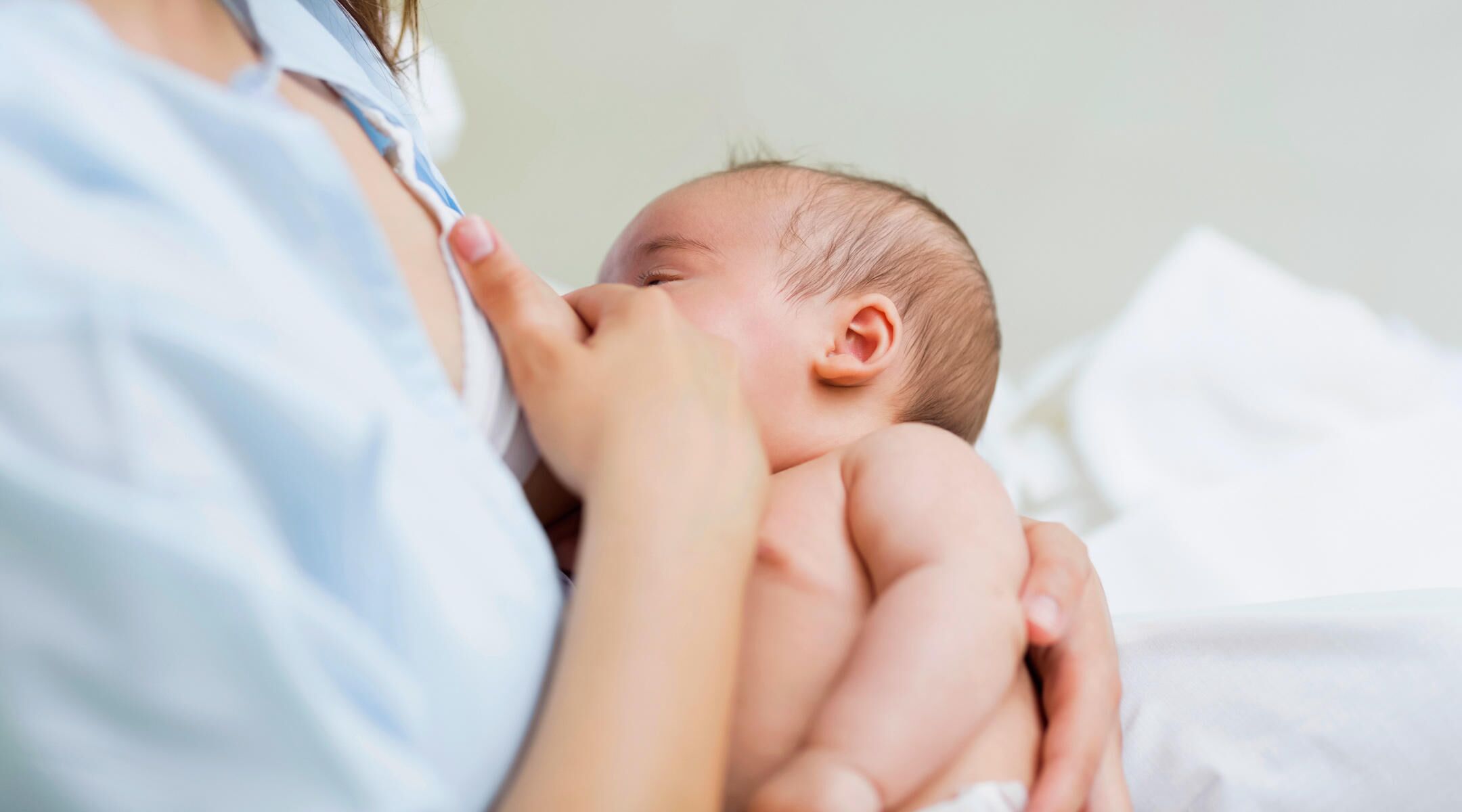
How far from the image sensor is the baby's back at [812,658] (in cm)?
57

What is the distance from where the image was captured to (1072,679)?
0.63m

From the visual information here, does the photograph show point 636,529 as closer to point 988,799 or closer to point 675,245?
point 988,799

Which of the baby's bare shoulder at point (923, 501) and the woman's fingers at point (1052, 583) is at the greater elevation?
the baby's bare shoulder at point (923, 501)

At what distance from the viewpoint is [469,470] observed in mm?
481

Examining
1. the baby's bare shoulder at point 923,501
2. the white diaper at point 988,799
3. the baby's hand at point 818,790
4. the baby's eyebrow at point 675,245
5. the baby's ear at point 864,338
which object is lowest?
the white diaper at point 988,799

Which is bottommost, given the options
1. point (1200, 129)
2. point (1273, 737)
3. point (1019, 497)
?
point (1019, 497)

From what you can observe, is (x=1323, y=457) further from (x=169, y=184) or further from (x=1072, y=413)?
(x=169, y=184)

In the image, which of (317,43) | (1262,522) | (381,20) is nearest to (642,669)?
(317,43)

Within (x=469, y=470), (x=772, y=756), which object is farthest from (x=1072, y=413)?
(x=469, y=470)

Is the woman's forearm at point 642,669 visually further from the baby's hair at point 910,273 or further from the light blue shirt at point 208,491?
the baby's hair at point 910,273

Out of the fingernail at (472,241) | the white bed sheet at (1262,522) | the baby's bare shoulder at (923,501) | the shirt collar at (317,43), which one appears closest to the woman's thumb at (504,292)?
the fingernail at (472,241)

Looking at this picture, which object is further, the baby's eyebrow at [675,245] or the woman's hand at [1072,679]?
the baby's eyebrow at [675,245]

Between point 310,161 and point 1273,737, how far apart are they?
651 millimetres

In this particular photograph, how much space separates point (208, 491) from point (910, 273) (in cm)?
A: 60
